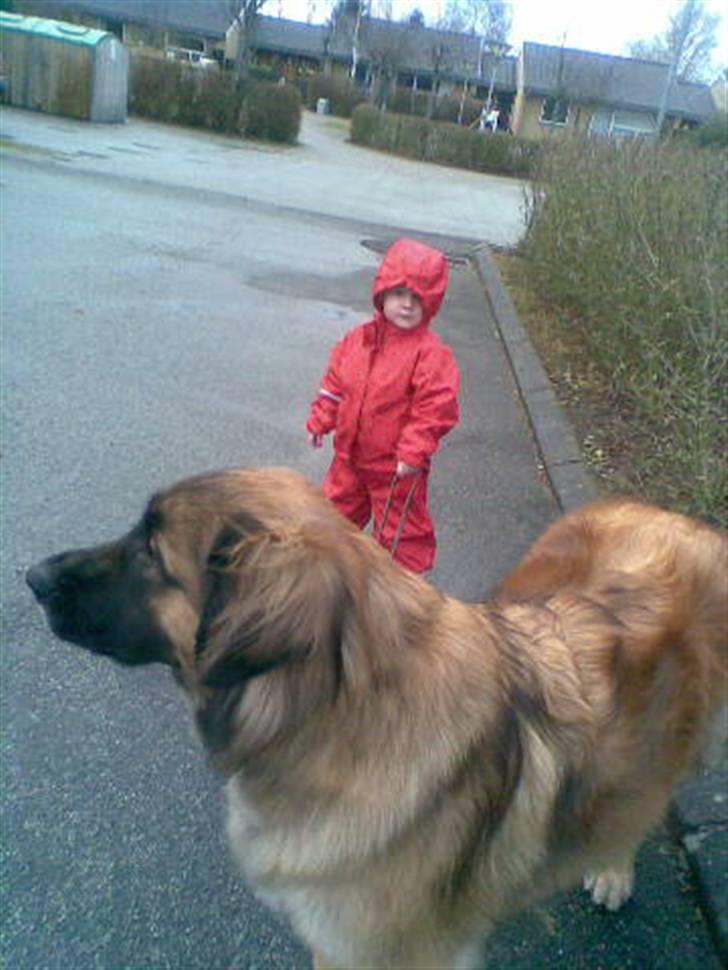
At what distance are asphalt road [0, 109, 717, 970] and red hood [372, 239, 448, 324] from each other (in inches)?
63.1

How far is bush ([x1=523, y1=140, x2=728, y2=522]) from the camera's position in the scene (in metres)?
4.83

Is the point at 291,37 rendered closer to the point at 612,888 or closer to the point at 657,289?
the point at 657,289

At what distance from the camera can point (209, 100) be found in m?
30.9

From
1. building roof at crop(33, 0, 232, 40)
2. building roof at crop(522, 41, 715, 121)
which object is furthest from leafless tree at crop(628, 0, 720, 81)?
building roof at crop(33, 0, 232, 40)

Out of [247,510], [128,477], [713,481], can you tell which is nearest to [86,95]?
[128,477]

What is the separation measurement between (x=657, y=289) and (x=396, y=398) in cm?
338

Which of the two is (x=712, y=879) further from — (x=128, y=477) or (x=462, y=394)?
(x=462, y=394)

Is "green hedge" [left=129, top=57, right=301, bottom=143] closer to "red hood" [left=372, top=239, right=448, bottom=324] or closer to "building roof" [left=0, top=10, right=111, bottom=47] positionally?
"building roof" [left=0, top=10, right=111, bottom=47]

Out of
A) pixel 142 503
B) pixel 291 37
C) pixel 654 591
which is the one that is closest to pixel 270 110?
pixel 142 503

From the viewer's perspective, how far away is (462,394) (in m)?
7.42

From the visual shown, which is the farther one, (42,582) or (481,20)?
(481,20)

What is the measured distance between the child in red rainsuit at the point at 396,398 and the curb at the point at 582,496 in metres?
1.56

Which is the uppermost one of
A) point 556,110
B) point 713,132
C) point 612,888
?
point 556,110

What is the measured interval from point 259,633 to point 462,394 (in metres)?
5.98
